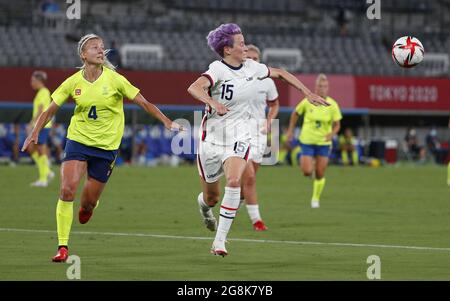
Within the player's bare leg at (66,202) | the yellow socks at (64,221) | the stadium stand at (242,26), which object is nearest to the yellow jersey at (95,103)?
the player's bare leg at (66,202)

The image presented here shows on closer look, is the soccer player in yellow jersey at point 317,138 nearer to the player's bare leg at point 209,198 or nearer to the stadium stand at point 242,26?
the player's bare leg at point 209,198

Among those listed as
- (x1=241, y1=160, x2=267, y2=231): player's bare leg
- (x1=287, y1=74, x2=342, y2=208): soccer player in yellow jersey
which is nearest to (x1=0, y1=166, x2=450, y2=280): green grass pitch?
(x1=241, y1=160, x2=267, y2=231): player's bare leg

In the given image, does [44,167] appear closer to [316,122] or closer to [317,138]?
[316,122]

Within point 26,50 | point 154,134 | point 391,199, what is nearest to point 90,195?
point 391,199

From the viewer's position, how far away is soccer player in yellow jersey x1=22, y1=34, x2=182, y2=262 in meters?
13.0

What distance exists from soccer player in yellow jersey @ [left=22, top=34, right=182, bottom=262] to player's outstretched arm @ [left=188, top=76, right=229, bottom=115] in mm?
426

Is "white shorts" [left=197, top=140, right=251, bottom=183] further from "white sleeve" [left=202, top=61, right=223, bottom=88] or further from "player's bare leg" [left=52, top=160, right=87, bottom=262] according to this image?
"player's bare leg" [left=52, top=160, right=87, bottom=262]

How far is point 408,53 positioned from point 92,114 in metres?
4.92

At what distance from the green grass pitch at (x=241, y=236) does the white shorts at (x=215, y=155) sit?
0.92 metres

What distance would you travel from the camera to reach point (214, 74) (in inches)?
528

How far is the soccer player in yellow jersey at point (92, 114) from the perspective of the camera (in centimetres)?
1295

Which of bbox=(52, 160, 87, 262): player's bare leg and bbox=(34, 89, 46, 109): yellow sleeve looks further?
bbox=(34, 89, 46, 109): yellow sleeve

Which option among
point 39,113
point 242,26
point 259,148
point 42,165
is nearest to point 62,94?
point 259,148
